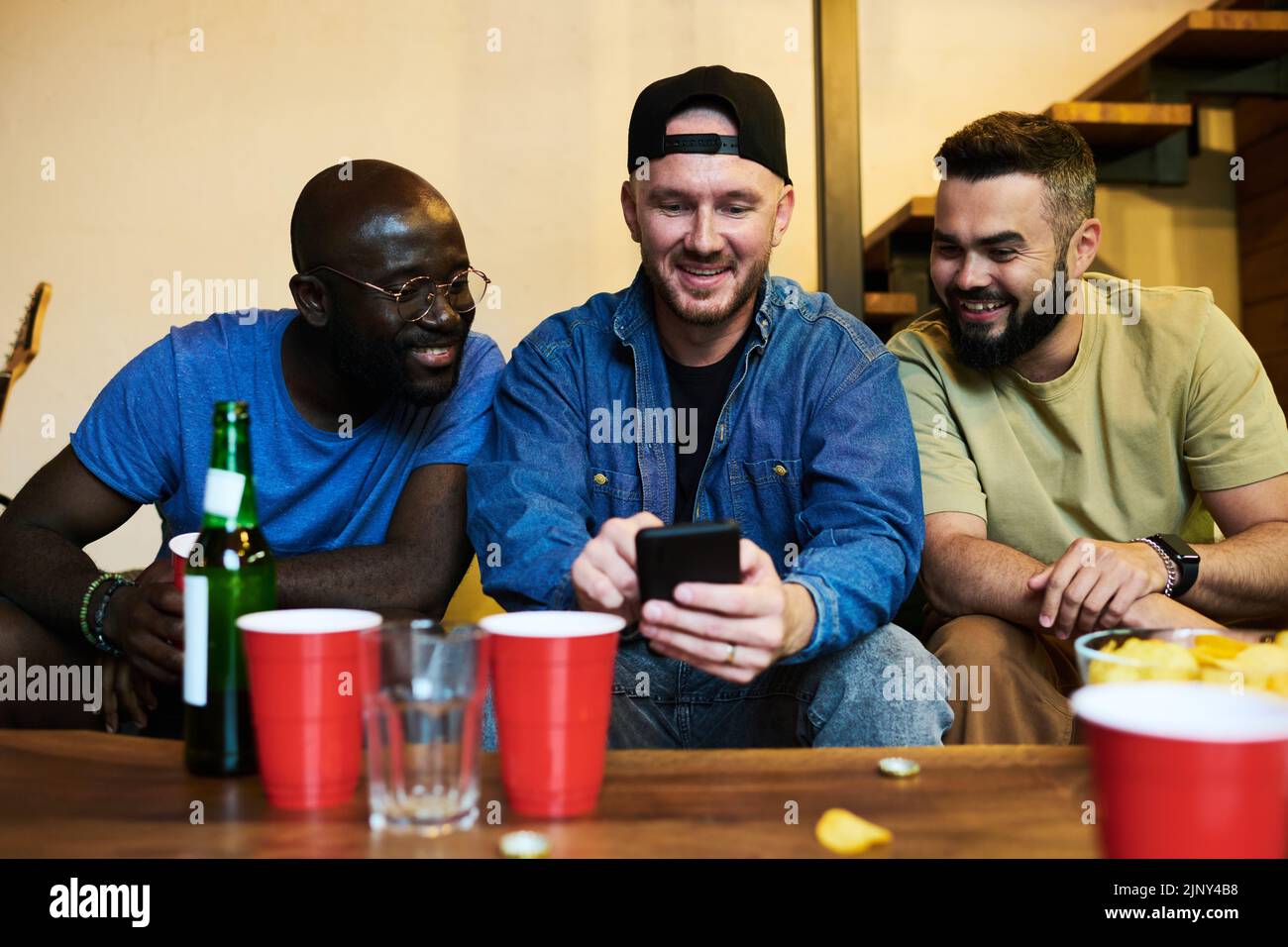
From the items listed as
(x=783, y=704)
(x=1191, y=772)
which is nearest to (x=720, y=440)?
(x=783, y=704)

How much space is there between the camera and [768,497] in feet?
5.34

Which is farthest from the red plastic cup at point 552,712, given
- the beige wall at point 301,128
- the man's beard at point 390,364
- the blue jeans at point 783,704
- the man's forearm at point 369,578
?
the beige wall at point 301,128

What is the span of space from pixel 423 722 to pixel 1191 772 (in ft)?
1.52

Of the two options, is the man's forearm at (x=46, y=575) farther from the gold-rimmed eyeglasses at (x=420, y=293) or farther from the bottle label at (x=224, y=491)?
the bottle label at (x=224, y=491)

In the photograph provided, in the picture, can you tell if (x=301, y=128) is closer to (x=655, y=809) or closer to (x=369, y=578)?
(x=369, y=578)

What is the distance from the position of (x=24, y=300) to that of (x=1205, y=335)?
2.97m

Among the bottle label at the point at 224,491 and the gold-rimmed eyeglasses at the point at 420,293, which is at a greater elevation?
the gold-rimmed eyeglasses at the point at 420,293

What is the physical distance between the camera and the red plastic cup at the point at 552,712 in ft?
2.56

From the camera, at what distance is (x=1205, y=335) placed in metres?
1.82

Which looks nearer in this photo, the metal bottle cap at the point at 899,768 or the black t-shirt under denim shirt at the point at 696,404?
the metal bottle cap at the point at 899,768

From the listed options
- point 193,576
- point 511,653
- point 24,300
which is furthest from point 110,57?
point 511,653

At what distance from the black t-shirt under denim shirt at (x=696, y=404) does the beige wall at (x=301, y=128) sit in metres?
1.46

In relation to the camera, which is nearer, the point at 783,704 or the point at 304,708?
the point at 304,708
